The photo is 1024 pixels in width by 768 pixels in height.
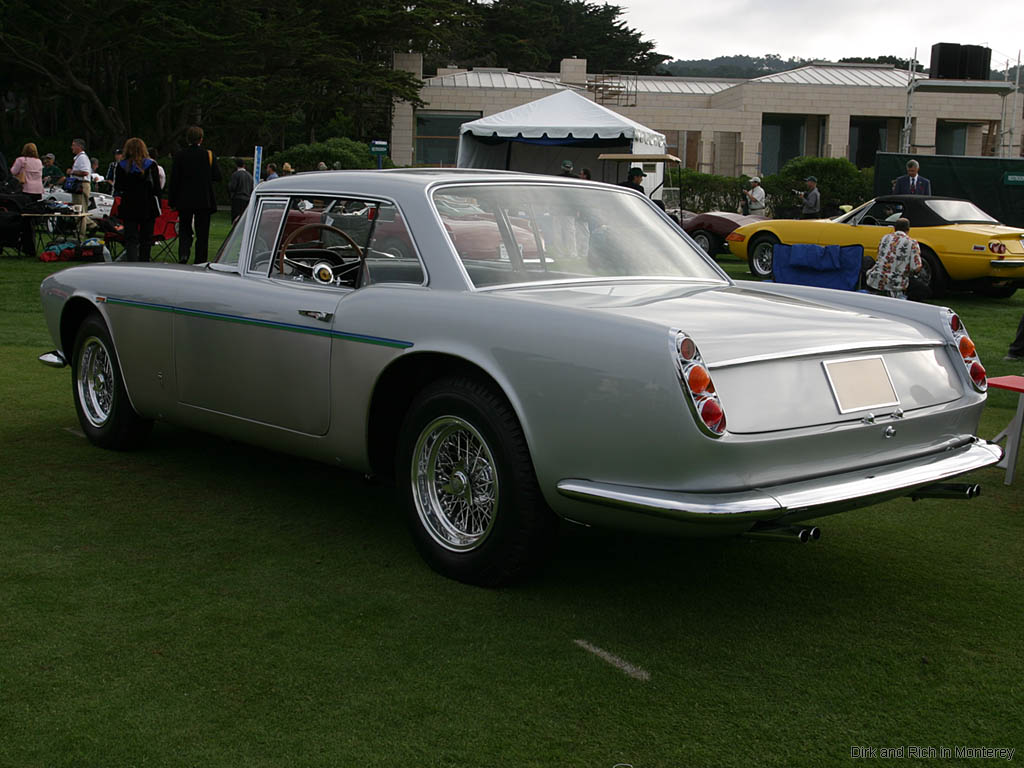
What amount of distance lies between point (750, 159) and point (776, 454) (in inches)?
2064

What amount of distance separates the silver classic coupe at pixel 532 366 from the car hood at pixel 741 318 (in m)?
0.02

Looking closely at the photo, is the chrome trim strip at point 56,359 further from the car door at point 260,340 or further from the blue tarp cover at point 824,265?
the blue tarp cover at point 824,265

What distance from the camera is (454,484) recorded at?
13.5 feet

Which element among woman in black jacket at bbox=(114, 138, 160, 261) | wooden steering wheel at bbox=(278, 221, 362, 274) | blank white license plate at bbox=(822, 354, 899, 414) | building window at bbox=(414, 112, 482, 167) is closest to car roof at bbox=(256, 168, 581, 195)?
wooden steering wheel at bbox=(278, 221, 362, 274)

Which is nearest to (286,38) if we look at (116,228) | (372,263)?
(116,228)

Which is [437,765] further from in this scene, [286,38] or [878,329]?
[286,38]

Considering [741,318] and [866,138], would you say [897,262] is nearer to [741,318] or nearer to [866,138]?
[741,318]

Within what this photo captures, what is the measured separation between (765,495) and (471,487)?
113 centimetres

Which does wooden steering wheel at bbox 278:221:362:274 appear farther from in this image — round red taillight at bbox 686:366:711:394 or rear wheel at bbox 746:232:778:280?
rear wheel at bbox 746:232:778:280

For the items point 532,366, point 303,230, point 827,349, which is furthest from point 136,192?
point 827,349

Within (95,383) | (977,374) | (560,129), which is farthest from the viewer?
(560,129)

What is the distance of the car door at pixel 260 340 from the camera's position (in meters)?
4.57

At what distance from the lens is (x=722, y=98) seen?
56781 millimetres

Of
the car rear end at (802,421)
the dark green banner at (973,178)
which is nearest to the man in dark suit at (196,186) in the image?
the car rear end at (802,421)
